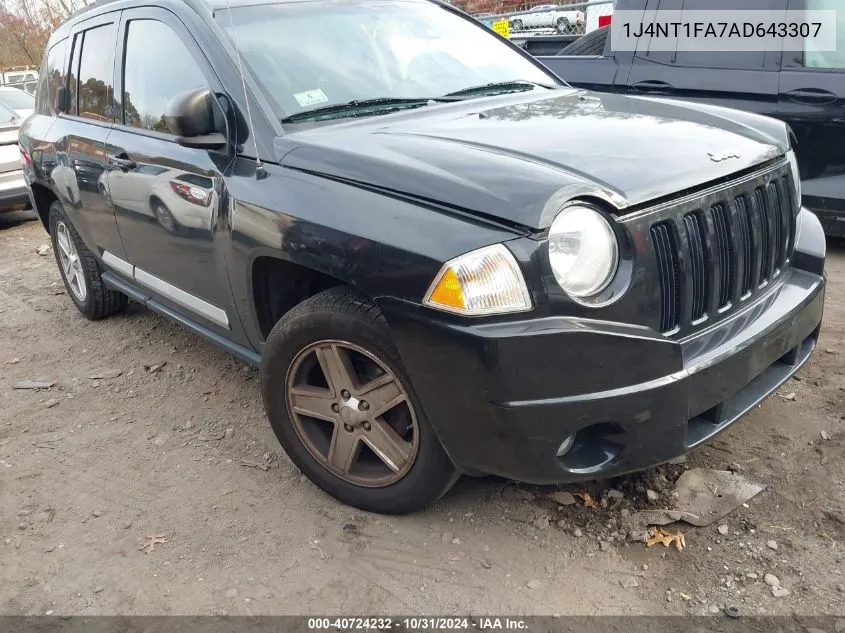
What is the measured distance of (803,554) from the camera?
242 centimetres

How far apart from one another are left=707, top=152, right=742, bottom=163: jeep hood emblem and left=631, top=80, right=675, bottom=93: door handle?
3.19 meters

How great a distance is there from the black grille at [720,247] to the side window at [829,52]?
9.05 ft

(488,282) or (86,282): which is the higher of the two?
(488,282)

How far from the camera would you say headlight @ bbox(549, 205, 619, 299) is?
2113 millimetres

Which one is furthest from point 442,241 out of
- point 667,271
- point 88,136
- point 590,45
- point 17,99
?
point 17,99

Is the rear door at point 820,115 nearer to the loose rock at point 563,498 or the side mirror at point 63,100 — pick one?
the loose rock at point 563,498

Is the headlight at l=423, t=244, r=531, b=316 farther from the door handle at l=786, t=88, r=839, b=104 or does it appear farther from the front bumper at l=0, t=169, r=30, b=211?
the front bumper at l=0, t=169, r=30, b=211

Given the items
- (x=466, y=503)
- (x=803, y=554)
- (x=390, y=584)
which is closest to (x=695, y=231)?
(x=803, y=554)

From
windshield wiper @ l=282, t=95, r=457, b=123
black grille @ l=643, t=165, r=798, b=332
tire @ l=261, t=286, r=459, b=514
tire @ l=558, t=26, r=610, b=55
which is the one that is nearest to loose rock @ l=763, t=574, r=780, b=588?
black grille @ l=643, t=165, r=798, b=332

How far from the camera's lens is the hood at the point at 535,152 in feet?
7.02

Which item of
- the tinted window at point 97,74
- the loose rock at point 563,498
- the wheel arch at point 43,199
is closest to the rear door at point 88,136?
the tinted window at point 97,74

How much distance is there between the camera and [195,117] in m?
2.75

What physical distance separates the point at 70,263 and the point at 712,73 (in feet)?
15.4

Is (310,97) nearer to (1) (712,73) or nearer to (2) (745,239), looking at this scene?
(2) (745,239)
